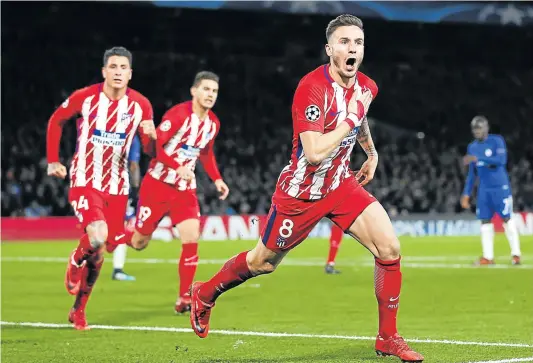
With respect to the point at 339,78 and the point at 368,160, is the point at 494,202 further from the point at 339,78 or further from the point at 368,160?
the point at 339,78

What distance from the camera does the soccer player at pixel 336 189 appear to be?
6891mm

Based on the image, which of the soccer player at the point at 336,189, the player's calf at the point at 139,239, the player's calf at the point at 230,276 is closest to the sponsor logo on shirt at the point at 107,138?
the player's calf at the point at 139,239

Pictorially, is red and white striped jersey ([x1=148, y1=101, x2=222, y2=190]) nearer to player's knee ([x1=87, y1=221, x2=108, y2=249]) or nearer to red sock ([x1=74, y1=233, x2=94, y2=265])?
red sock ([x1=74, y1=233, x2=94, y2=265])

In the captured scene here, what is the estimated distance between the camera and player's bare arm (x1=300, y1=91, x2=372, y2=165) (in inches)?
260

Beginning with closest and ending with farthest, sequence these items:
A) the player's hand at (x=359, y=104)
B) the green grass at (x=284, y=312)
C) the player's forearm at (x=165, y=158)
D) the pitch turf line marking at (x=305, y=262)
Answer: the player's hand at (x=359, y=104)
the green grass at (x=284, y=312)
the player's forearm at (x=165, y=158)
the pitch turf line marking at (x=305, y=262)

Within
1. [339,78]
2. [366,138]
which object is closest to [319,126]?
[339,78]

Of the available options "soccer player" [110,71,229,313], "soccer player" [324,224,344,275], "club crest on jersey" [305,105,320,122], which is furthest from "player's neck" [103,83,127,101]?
"soccer player" [324,224,344,275]

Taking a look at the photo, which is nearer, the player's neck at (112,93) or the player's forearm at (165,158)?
the player's neck at (112,93)

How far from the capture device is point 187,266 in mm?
11000

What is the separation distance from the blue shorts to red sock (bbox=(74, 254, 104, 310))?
9.46m

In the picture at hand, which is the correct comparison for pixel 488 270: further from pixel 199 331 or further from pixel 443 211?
pixel 443 211

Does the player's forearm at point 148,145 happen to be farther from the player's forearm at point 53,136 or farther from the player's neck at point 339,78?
the player's neck at point 339,78

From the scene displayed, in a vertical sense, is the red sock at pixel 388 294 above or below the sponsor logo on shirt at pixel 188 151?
below

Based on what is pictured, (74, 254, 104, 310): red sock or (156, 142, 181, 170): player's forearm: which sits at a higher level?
(156, 142, 181, 170): player's forearm
